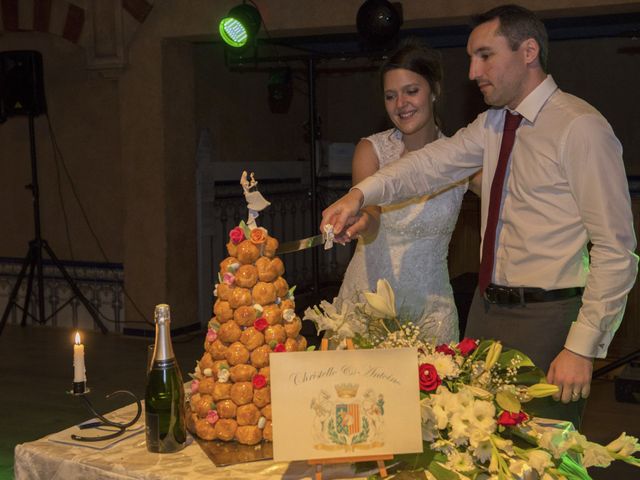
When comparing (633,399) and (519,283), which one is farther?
(633,399)

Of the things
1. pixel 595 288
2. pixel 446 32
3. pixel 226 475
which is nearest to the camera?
pixel 226 475

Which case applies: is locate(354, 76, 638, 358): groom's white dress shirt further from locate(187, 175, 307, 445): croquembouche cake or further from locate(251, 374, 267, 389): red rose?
locate(251, 374, 267, 389): red rose

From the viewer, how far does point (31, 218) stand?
23.4 ft

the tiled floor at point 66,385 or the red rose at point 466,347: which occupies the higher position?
the red rose at point 466,347

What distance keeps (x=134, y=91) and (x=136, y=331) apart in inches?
70.6

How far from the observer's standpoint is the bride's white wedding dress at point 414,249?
2902 mm

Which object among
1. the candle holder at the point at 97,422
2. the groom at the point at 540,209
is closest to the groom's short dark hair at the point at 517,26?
the groom at the point at 540,209

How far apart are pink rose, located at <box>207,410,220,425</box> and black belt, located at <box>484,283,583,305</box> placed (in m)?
0.87

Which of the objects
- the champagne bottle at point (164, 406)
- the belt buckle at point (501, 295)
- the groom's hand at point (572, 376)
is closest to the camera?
the champagne bottle at point (164, 406)

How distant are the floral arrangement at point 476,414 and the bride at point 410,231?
114cm

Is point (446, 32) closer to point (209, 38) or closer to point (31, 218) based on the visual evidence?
point (209, 38)

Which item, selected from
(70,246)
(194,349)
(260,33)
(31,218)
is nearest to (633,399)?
(194,349)

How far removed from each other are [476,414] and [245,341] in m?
0.47

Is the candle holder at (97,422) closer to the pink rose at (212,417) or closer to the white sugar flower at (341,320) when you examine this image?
the pink rose at (212,417)
